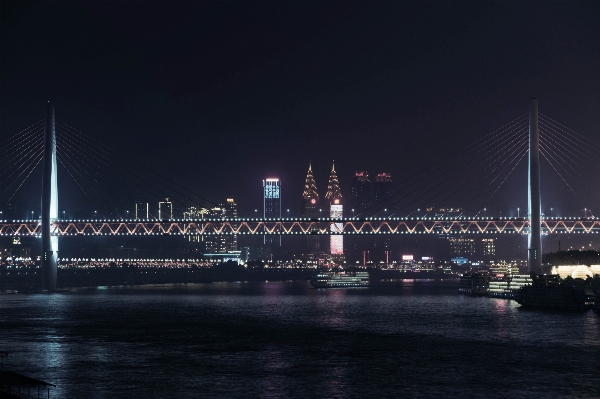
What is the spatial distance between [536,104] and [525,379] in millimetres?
57643

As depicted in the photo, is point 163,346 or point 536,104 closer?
point 163,346

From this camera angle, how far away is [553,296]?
83188mm

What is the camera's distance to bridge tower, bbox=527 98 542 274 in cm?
8856

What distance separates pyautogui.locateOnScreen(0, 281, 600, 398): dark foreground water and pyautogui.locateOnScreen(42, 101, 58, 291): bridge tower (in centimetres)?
1804

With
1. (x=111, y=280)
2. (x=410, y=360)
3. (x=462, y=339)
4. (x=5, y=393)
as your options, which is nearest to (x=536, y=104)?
(x=462, y=339)

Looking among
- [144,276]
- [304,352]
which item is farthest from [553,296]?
[144,276]

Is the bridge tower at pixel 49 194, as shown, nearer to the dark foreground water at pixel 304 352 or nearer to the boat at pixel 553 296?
the dark foreground water at pixel 304 352

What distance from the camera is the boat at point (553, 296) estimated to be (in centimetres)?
8125

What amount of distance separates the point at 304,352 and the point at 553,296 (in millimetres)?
42926

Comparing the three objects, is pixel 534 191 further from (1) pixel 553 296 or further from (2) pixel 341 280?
(2) pixel 341 280

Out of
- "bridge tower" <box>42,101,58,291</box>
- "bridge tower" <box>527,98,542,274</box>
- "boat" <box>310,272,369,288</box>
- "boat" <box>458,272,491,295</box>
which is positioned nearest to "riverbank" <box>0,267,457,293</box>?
"boat" <box>310,272,369,288</box>

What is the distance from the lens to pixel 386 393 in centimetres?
3500

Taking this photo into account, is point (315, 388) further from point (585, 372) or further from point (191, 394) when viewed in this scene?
point (585, 372)

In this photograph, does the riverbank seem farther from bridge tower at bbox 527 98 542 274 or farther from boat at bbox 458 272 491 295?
bridge tower at bbox 527 98 542 274
